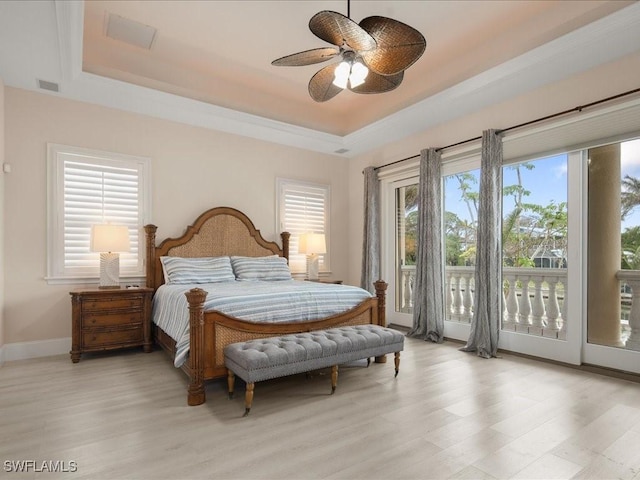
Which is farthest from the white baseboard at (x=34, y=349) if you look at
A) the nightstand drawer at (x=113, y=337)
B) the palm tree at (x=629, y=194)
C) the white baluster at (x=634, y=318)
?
the palm tree at (x=629, y=194)

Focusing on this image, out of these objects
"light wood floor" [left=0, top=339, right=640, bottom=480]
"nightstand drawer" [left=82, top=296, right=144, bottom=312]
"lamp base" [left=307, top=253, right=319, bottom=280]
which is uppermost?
"lamp base" [left=307, top=253, right=319, bottom=280]

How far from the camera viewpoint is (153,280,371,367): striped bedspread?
114 inches

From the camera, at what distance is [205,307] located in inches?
110

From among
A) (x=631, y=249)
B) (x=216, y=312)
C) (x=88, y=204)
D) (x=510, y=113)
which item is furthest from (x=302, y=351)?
(x=510, y=113)

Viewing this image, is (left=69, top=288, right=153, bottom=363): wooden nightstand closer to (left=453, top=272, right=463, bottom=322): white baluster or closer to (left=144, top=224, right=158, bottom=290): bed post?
(left=144, top=224, right=158, bottom=290): bed post

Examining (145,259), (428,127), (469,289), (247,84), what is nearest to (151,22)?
(247,84)

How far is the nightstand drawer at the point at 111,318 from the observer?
12.2 ft

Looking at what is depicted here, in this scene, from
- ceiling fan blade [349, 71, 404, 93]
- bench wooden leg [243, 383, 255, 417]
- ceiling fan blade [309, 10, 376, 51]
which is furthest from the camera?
ceiling fan blade [349, 71, 404, 93]

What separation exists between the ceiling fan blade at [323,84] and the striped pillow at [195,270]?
7.67 feet

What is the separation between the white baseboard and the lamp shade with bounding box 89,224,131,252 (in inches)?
43.0

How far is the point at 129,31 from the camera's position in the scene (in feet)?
12.3

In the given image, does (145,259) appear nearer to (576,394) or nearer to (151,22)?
(151,22)

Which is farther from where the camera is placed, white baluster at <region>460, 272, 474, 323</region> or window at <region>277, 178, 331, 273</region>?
window at <region>277, 178, 331, 273</region>

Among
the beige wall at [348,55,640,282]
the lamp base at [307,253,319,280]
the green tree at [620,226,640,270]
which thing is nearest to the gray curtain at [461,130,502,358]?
the beige wall at [348,55,640,282]
